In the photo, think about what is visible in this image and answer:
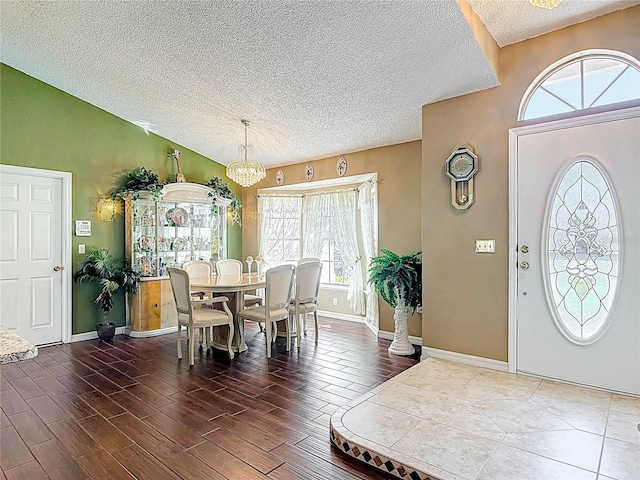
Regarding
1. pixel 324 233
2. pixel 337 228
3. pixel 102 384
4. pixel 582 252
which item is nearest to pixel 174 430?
pixel 102 384

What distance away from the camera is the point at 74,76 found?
4312 mm

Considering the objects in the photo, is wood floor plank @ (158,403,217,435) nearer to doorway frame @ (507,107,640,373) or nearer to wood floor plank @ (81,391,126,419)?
wood floor plank @ (81,391,126,419)

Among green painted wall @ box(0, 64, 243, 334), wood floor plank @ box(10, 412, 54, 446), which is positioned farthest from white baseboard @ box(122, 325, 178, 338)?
wood floor plank @ box(10, 412, 54, 446)

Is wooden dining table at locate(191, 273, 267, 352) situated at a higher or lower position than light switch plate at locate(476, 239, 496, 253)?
lower

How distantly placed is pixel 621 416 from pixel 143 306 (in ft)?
16.8

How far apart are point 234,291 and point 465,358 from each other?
2.47m

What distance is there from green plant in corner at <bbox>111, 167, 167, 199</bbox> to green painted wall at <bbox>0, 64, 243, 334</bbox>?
168mm

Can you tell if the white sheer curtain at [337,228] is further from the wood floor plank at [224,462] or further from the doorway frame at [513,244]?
the wood floor plank at [224,462]

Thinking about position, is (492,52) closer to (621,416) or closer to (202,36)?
(202,36)

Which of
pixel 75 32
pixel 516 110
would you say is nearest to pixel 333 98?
pixel 516 110

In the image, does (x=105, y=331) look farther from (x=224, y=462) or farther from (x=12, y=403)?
(x=224, y=462)

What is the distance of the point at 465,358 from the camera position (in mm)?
3551

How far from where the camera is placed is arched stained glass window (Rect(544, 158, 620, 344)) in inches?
114

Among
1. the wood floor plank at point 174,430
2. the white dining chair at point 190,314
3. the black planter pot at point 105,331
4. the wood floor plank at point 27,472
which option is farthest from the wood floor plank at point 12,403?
the black planter pot at point 105,331
